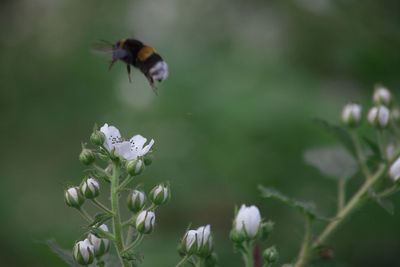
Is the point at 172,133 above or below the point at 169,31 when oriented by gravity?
below

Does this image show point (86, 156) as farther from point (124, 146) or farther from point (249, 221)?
point (249, 221)

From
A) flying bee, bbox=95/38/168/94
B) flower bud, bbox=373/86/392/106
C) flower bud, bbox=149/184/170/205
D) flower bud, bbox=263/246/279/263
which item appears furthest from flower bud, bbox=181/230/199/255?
flower bud, bbox=373/86/392/106

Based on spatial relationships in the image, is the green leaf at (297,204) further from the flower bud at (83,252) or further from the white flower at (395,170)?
the flower bud at (83,252)

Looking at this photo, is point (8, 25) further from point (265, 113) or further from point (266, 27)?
point (265, 113)

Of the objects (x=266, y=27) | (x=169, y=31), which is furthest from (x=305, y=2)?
(x=169, y=31)

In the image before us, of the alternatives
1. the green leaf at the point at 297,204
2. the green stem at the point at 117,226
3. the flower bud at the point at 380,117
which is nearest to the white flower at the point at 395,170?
the flower bud at the point at 380,117

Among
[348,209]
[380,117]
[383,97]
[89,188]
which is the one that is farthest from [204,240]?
[383,97]
